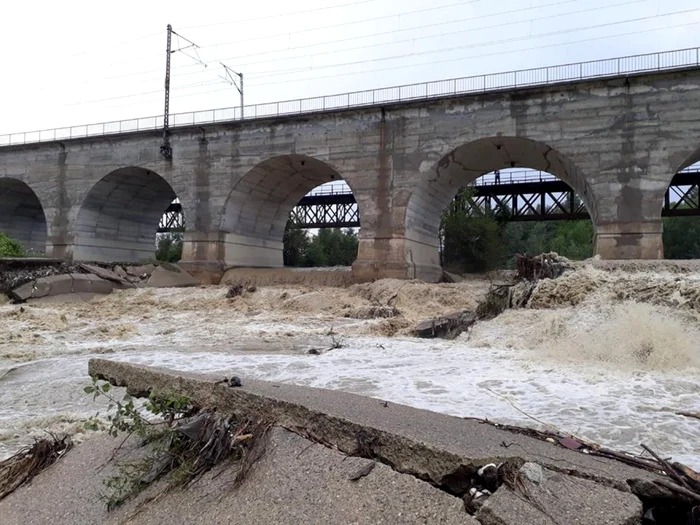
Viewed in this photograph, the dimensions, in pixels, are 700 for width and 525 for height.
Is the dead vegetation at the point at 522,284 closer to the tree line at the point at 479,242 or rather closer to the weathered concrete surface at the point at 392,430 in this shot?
the weathered concrete surface at the point at 392,430

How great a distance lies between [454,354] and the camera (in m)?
7.73

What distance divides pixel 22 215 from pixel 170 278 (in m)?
16.9

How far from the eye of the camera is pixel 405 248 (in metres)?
18.2

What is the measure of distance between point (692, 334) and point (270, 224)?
61.9ft

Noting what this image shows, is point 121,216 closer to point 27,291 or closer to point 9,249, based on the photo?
point 9,249

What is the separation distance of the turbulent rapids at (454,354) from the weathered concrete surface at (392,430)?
3.44 feet

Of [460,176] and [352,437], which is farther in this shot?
[460,176]

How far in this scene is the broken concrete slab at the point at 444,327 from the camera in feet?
32.0

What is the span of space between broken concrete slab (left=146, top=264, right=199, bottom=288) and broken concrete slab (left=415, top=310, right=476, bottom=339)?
1264 centimetres

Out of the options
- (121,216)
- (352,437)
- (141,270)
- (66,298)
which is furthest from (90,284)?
(352,437)

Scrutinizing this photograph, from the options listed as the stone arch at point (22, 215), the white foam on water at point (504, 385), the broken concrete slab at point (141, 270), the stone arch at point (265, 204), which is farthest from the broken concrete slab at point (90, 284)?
the stone arch at point (22, 215)

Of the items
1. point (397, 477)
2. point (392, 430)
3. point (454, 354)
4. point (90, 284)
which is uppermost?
point (90, 284)

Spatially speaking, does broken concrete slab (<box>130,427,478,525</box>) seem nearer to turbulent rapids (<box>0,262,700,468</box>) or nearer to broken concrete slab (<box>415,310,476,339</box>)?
turbulent rapids (<box>0,262,700,468</box>)

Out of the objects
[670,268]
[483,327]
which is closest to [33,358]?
[483,327]
